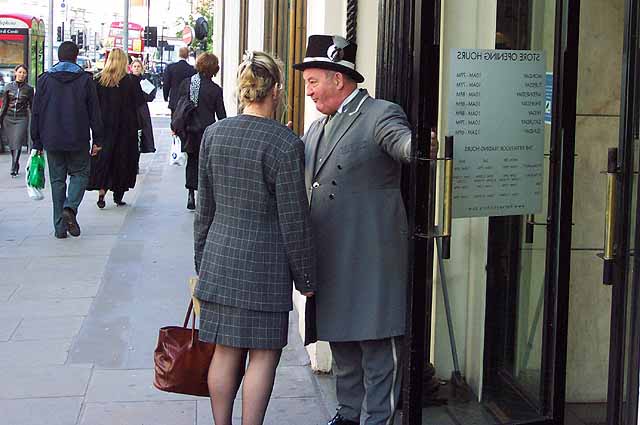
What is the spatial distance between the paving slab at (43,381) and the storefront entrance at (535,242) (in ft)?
6.73

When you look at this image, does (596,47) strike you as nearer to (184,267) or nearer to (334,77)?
(334,77)

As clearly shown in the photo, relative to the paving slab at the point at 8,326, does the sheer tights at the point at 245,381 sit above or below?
above

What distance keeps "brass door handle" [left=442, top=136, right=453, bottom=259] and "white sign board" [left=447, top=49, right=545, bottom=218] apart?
2.7 inches

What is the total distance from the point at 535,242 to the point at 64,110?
6490 mm

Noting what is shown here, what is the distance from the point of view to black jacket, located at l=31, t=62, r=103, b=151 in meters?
10.1

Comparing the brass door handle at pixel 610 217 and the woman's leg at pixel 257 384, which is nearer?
the brass door handle at pixel 610 217

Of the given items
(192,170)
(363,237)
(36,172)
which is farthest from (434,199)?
(192,170)

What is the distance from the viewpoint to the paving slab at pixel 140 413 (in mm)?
5266

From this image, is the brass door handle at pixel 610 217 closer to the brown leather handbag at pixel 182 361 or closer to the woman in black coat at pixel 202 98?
the brown leather handbag at pixel 182 361

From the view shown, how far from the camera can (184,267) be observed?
915 cm

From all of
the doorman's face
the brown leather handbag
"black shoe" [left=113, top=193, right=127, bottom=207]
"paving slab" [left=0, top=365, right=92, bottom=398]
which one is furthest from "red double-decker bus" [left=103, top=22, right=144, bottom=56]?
the brown leather handbag

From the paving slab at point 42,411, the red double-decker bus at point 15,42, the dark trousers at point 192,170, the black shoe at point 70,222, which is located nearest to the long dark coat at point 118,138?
the dark trousers at point 192,170

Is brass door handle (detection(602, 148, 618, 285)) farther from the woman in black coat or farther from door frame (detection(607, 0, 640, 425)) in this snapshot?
A: the woman in black coat

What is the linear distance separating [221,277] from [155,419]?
131cm
